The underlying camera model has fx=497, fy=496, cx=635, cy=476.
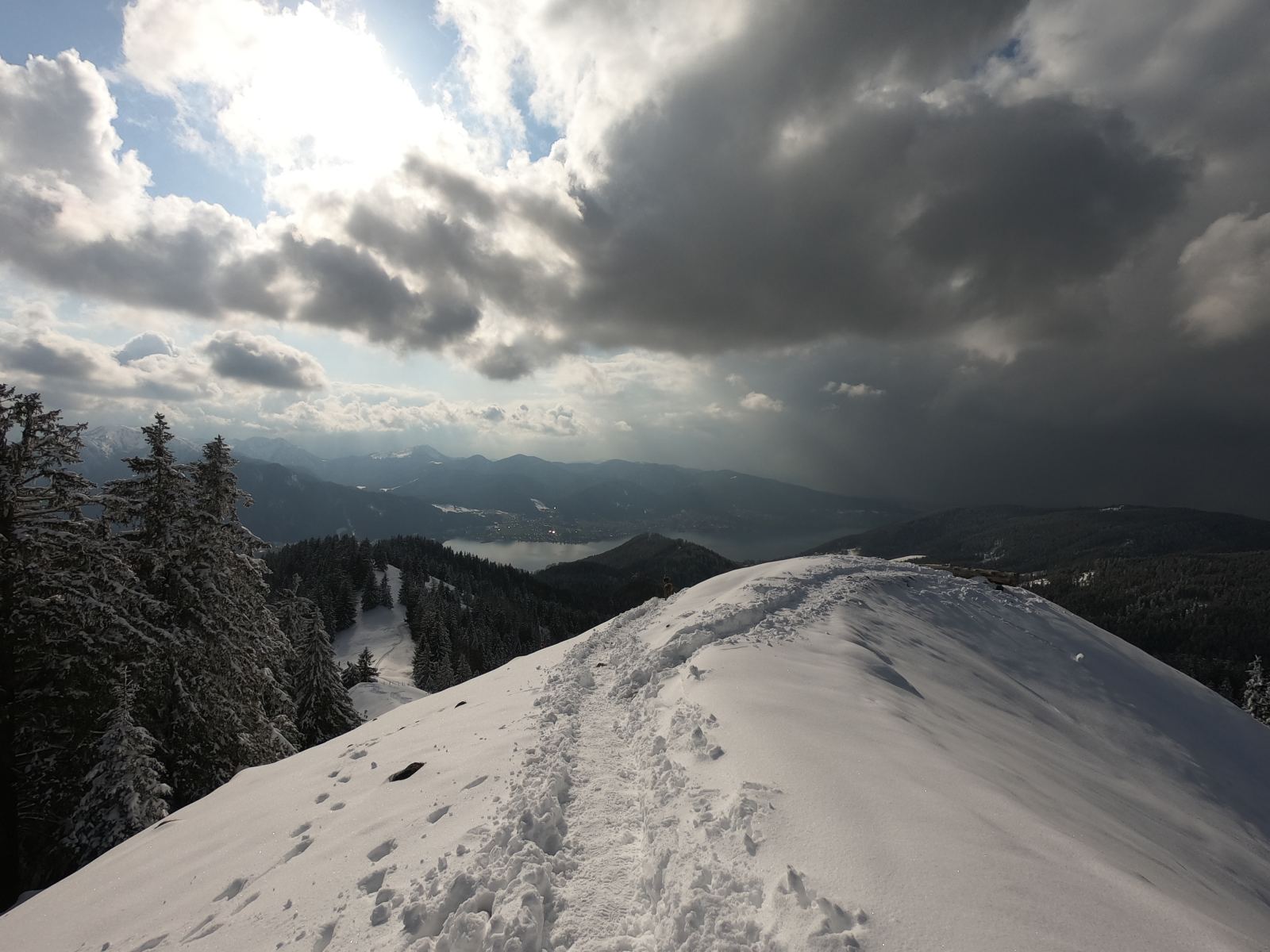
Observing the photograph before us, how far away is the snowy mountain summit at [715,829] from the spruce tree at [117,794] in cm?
263

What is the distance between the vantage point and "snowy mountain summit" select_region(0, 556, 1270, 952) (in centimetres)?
437

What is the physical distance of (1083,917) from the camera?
4.21m

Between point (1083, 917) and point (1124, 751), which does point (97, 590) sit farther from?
point (1124, 751)

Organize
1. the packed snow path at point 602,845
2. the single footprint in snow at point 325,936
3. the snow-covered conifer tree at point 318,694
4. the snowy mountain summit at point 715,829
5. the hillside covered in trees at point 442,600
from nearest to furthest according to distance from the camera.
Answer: the snowy mountain summit at point 715,829 → the packed snow path at point 602,845 → the single footprint in snow at point 325,936 → the snow-covered conifer tree at point 318,694 → the hillside covered in trees at point 442,600

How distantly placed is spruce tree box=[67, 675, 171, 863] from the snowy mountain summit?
263 cm

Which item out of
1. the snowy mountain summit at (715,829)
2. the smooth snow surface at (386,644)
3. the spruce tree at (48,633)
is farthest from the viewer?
the smooth snow surface at (386,644)

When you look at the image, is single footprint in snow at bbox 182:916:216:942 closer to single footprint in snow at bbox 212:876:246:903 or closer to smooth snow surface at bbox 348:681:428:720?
single footprint in snow at bbox 212:876:246:903

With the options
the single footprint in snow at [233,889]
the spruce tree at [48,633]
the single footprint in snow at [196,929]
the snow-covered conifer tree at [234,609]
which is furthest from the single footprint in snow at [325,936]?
the snow-covered conifer tree at [234,609]

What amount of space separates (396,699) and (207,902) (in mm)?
37806

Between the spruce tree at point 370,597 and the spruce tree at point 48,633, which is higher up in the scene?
the spruce tree at point 48,633

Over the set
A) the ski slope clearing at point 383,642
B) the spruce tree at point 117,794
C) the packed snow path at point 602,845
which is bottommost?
the ski slope clearing at point 383,642

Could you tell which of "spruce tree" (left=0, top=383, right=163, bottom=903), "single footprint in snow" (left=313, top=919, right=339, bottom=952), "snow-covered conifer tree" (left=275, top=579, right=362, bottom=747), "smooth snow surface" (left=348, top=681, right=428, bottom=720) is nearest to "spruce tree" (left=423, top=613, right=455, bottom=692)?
"smooth snow surface" (left=348, top=681, right=428, bottom=720)

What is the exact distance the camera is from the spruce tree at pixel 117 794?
1168cm

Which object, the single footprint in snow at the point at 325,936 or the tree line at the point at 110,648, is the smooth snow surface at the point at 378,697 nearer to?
the tree line at the point at 110,648
